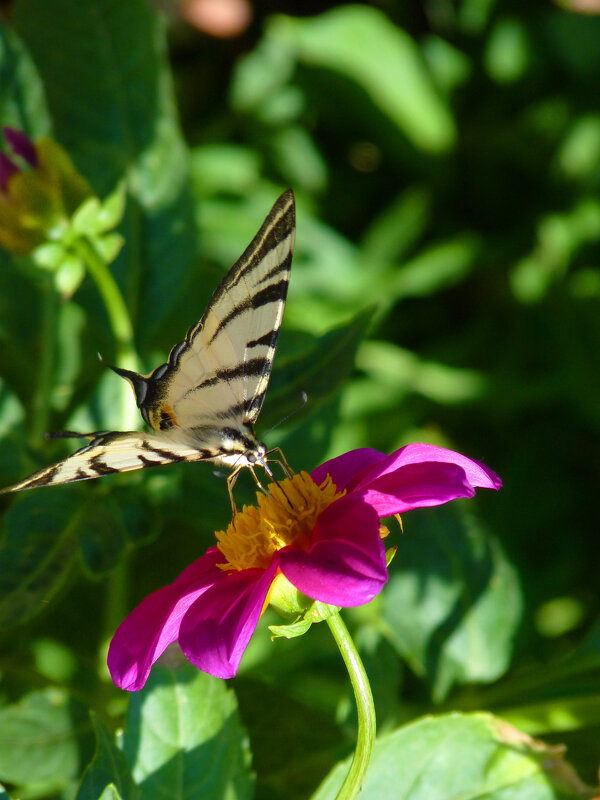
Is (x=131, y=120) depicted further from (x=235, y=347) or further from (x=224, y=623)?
(x=224, y=623)

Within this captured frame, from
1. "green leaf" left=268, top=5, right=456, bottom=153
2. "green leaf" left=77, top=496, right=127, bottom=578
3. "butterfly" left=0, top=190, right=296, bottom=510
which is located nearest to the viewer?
"butterfly" left=0, top=190, right=296, bottom=510

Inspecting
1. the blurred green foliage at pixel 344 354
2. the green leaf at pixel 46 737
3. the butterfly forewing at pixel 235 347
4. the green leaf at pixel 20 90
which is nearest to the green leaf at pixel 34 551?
the blurred green foliage at pixel 344 354

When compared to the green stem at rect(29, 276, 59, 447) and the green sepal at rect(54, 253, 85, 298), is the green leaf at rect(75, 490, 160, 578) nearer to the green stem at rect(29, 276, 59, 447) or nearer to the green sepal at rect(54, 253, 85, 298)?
the green stem at rect(29, 276, 59, 447)

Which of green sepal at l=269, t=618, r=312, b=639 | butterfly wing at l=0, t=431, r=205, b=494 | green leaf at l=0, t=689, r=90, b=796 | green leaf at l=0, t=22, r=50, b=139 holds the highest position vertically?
green leaf at l=0, t=22, r=50, b=139

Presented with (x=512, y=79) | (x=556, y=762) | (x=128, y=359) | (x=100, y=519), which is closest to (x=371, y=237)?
(x=512, y=79)

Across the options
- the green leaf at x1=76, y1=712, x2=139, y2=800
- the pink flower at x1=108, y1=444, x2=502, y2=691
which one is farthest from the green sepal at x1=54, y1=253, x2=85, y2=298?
the green leaf at x1=76, y1=712, x2=139, y2=800

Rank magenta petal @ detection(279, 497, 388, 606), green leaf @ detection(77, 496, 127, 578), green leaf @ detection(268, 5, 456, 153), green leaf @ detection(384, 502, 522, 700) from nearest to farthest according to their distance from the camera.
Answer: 1. magenta petal @ detection(279, 497, 388, 606)
2. green leaf @ detection(77, 496, 127, 578)
3. green leaf @ detection(384, 502, 522, 700)
4. green leaf @ detection(268, 5, 456, 153)

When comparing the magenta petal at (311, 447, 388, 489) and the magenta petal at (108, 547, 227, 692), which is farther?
the magenta petal at (311, 447, 388, 489)

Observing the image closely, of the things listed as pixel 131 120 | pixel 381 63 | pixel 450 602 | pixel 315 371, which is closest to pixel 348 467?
pixel 315 371
